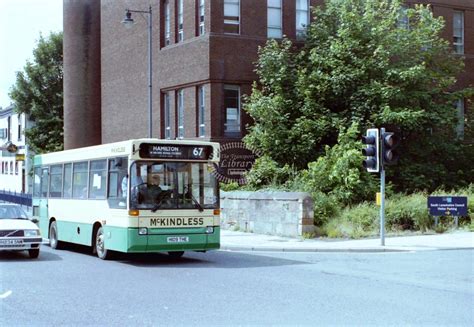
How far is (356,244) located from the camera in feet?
62.4

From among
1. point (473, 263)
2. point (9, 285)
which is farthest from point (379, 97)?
point (9, 285)

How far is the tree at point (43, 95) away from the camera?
55.2 metres

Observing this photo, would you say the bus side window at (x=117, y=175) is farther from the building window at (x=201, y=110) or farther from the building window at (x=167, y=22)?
the building window at (x=167, y=22)

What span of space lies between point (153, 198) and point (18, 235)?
3389 millimetres

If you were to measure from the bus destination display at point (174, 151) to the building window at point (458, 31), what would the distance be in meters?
23.9

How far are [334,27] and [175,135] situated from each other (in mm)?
9003

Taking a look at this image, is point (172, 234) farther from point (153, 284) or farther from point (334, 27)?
point (334, 27)

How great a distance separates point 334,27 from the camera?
29.9m

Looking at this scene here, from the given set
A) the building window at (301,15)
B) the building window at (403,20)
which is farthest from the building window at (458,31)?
the building window at (301,15)

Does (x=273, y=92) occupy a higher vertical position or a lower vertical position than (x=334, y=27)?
lower

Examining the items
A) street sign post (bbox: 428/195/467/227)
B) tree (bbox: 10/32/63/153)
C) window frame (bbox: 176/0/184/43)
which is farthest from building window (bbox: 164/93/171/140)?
tree (bbox: 10/32/63/153)

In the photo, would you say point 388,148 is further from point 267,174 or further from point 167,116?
point 167,116

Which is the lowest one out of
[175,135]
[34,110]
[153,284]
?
[153,284]

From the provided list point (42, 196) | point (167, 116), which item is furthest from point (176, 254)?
point (167, 116)
